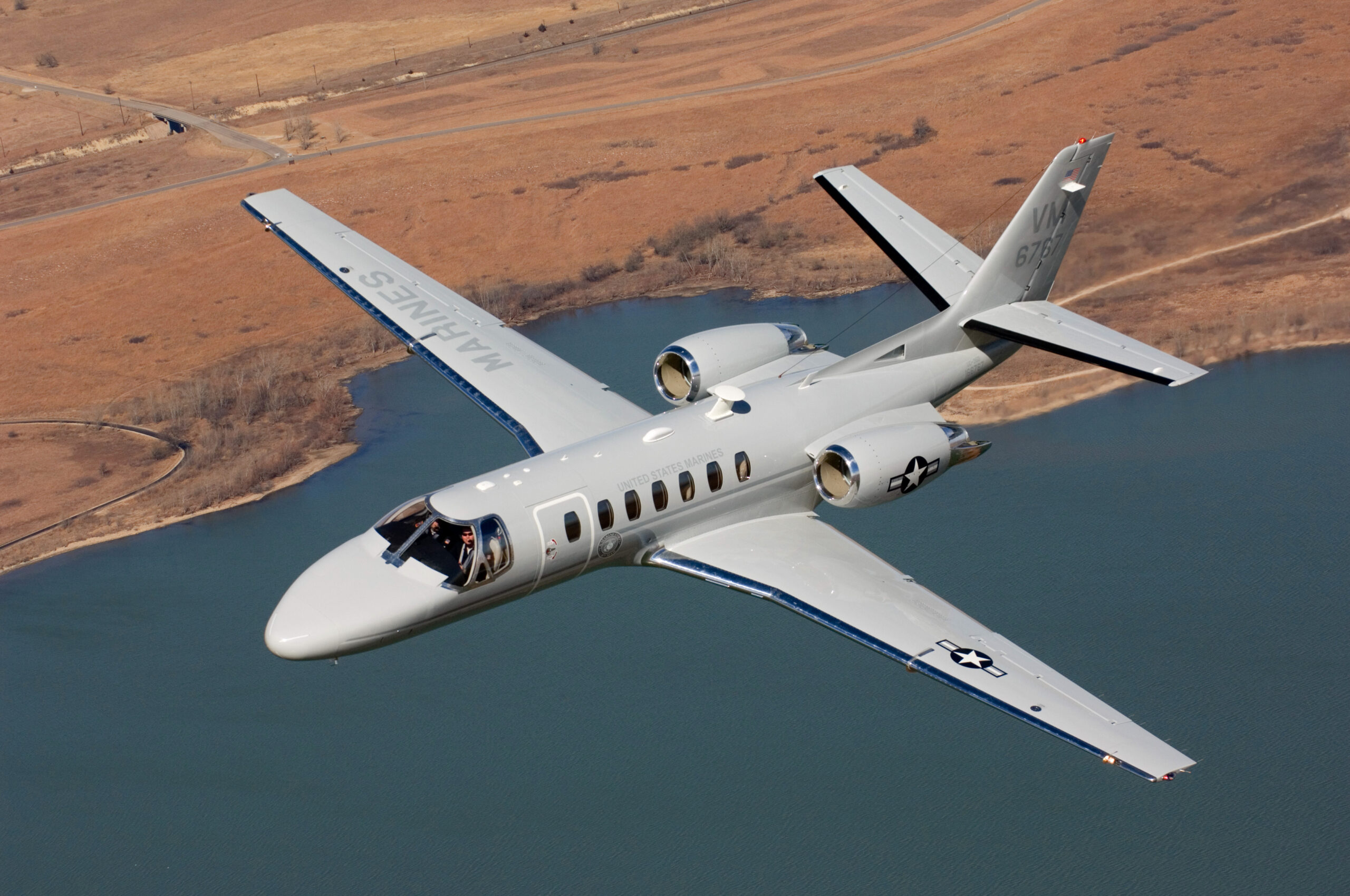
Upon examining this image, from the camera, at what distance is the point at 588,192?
78625 millimetres

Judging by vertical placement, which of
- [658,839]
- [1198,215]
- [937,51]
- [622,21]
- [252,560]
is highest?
[622,21]

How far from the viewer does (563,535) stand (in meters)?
32.8

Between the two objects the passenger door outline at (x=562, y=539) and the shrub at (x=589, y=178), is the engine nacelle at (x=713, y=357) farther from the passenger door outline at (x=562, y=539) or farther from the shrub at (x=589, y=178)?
the shrub at (x=589, y=178)

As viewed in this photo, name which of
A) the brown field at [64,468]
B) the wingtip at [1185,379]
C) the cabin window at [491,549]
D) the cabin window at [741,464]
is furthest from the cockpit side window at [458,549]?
the brown field at [64,468]

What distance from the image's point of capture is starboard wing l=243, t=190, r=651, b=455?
38500 mm

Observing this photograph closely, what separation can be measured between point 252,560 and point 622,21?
79.2 metres

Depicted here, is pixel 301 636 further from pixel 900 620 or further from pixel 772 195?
pixel 772 195

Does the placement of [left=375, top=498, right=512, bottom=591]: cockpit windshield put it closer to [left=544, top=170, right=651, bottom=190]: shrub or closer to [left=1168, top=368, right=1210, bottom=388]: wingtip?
[left=1168, top=368, right=1210, bottom=388]: wingtip

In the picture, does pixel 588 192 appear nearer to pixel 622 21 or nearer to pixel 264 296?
pixel 264 296

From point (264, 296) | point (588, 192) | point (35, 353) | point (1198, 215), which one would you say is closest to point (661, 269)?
point (588, 192)

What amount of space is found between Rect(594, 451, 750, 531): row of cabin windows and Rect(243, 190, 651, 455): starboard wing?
368 centimetres

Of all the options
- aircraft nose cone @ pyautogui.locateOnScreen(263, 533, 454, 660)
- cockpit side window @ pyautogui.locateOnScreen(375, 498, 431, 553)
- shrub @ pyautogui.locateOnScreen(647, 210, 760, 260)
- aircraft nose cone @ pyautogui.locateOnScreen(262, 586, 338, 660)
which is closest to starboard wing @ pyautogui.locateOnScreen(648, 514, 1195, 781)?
cockpit side window @ pyautogui.locateOnScreen(375, 498, 431, 553)

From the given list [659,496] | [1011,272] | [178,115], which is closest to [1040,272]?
[1011,272]

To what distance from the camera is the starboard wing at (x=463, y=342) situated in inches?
1516
